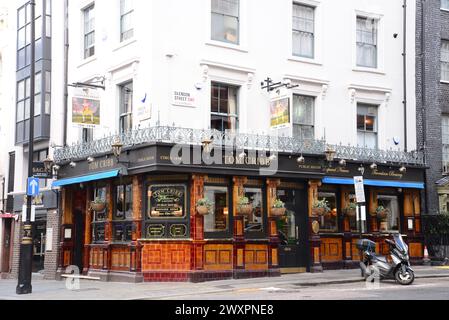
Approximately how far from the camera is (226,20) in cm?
2241

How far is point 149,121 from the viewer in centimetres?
2058

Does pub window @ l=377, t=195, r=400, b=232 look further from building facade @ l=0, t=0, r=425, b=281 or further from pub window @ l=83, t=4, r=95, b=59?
pub window @ l=83, t=4, r=95, b=59

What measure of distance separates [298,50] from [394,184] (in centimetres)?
614

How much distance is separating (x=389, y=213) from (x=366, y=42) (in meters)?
6.69

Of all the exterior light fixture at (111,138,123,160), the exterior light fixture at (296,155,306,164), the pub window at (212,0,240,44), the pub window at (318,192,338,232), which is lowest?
the pub window at (318,192,338,232)

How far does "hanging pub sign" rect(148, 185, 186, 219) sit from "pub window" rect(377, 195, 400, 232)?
8.26 metres

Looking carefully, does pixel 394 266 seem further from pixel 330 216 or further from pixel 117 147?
pixel 117 147

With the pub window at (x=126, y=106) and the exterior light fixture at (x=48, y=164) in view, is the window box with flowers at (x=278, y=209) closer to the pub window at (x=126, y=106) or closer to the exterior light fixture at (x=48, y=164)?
the pub window at (x=126, y=106)

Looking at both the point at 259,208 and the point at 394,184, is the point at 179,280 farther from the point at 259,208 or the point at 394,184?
the point at 394,184

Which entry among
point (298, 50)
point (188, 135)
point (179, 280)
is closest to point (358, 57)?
point (298, 50)

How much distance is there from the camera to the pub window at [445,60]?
1094 inches

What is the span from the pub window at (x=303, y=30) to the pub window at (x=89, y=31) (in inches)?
289

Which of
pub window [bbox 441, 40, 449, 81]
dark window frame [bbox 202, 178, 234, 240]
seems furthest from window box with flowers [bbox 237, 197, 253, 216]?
pub window [bbox 441, 40, 449, 81]

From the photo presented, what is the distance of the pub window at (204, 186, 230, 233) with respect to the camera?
20.8 metres
